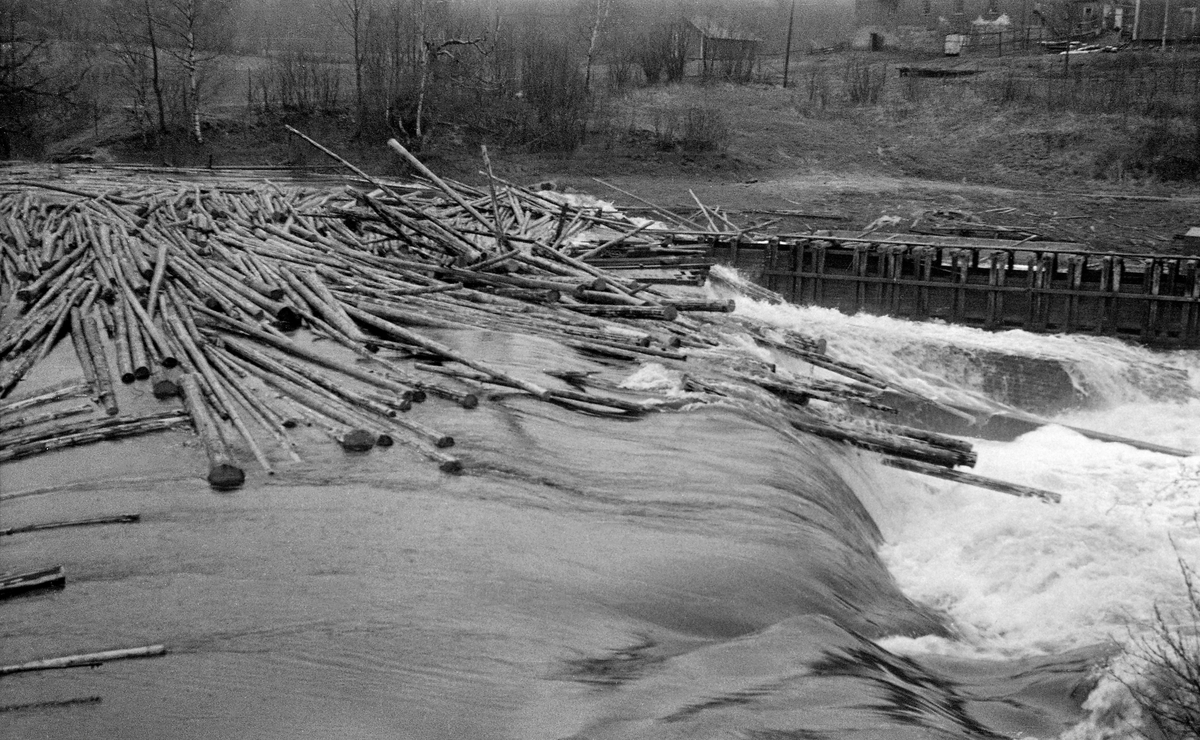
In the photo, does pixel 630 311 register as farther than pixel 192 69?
No

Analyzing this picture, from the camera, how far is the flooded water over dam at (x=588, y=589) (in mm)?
7410

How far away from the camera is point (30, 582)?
28.8 feet

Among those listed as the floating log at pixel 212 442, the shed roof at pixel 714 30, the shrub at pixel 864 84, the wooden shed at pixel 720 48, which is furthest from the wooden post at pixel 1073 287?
the shed roof at pixel 714 30

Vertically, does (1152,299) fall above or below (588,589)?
above

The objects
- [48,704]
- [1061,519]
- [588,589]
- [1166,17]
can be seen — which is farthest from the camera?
[1166,17]

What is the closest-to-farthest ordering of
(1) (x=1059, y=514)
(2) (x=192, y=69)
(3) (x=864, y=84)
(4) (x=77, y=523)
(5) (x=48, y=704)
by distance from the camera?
(5) (x=48, y=704)
(4) (x=77, y=523)
(1) (x=1059, y=514)
(2) (x=192, y=69)
(3) (x=864, y=84)

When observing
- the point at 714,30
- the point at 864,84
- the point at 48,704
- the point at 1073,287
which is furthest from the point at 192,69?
the point at 48,704

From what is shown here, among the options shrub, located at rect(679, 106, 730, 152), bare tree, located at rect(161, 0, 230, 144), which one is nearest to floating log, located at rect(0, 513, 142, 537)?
bare tree, located at rect(161, 0, 230, 144)

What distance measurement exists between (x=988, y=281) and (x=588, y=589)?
15996 millimetres

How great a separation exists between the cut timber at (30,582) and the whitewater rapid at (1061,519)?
22.7 ft

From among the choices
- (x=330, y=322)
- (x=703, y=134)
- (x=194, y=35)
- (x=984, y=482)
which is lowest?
(x=984, y=482)

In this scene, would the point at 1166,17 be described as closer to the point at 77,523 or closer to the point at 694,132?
the point at 694,132

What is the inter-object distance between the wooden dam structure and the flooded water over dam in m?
7.65

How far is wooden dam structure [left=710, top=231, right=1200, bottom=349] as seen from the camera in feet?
68.7
